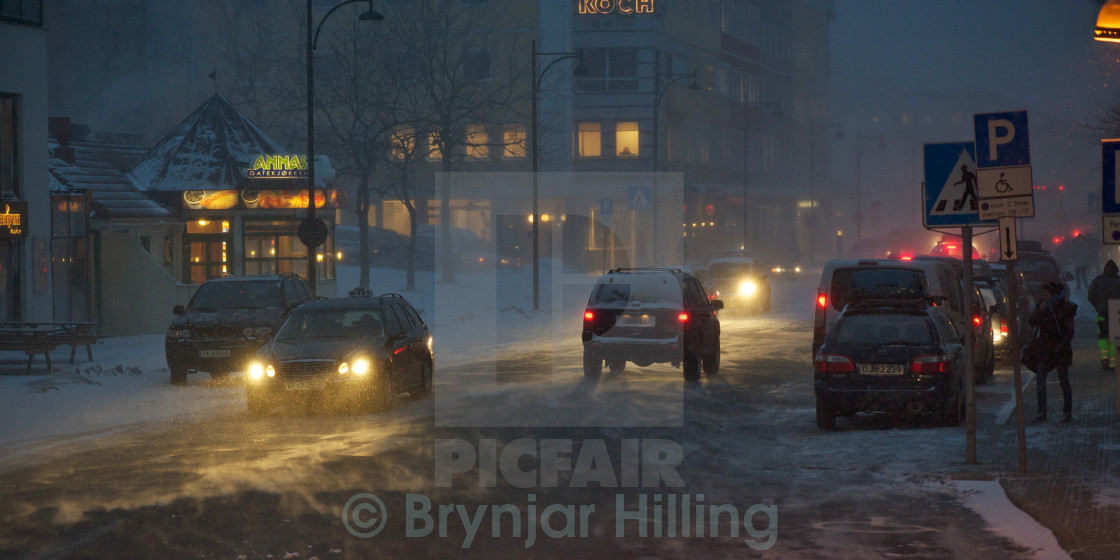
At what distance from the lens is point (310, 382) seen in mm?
15070

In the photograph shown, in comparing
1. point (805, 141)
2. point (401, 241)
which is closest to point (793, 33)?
point (805, 141)

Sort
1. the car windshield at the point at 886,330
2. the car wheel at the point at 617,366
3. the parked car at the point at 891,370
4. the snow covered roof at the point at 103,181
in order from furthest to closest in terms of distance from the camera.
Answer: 1. the snow covered roof at the point at 103,181
2. the car wheel at the point at 617,366
3. the car windshield at the point at 886,330
4. the parked car at the point at 891,370

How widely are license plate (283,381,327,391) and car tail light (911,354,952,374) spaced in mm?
7186

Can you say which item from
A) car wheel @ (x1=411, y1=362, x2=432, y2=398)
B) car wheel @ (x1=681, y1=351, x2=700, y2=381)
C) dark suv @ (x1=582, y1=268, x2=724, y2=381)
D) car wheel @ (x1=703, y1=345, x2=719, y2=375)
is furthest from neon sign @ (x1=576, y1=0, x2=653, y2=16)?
car wheel @ (x1=411, y1=362, x2=432, y2=398)

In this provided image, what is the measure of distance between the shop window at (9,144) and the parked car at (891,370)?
62.3 feet

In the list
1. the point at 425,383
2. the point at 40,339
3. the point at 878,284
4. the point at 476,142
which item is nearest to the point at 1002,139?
the point at 878,284

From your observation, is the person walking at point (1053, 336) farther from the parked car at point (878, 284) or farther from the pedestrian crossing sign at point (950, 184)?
the parked car at point (878, 284)

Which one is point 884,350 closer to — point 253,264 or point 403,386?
point 403,386

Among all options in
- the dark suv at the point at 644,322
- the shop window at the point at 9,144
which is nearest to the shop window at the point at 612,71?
the shop window at the point at 9,144

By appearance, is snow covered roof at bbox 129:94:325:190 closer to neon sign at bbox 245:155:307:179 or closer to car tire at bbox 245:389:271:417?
neon sign at bbox 245:155:307:179

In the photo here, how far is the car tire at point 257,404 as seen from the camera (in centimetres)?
→ 1511

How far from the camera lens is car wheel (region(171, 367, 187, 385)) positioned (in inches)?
778

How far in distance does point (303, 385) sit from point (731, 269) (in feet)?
83.1

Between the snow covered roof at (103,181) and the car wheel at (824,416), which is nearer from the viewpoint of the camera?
the car wheel at (824,416)
